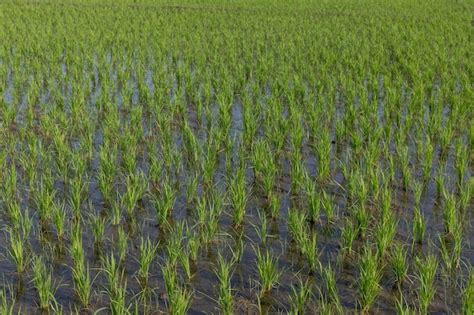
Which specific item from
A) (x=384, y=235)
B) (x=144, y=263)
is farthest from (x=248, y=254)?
(x=384, y=235)

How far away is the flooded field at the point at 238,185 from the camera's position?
354 cm

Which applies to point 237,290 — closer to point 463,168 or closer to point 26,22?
point 463,168

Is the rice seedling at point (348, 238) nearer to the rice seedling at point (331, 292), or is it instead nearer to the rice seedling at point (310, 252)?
the rice seedling at point (310, 252)

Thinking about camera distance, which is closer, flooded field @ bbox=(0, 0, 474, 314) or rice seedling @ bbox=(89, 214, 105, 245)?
flooded field @ bbox=(0, 0, 474, 314)

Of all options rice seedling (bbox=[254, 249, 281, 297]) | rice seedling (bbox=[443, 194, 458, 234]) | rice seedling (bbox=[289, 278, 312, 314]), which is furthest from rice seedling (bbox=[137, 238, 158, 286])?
rice seedling (bbox=[443, 194, 458, 234])

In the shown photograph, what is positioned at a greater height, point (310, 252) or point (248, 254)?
point (310, 252)

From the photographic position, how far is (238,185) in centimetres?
435

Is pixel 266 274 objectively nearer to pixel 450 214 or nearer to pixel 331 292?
pixel 331 292

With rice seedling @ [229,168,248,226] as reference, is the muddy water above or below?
below

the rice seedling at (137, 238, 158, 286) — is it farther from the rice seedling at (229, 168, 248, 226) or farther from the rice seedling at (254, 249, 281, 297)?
the rice seedling at (229, 168, 248, 226)

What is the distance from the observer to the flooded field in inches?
139

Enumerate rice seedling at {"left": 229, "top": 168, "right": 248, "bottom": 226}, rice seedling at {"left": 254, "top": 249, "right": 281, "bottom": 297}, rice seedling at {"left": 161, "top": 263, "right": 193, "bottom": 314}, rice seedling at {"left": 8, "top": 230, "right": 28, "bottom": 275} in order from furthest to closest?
1. rice seedling at {"left": 229, "top": 168, "right": 248, "bottom": 226}
2. rice seedling at {"left": 8, "top": 230, "right": 28, "bottom": 275}
3. rice seedling at {"left": 254, "top": 249, "right": 281, "bottom": 297}
4. rice seedling at {"left": 161, "top": 263, "right": 193, "bottom": 314}

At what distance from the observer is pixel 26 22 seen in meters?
15.6

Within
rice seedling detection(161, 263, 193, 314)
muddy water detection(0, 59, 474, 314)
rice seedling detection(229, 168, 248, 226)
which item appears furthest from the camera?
rice seedling detection(229, 168, 248, 226)
